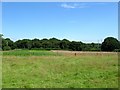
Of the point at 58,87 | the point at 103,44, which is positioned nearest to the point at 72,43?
the point at 103,44

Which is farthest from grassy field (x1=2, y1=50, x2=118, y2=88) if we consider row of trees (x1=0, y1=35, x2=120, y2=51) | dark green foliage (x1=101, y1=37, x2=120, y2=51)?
row of trees (x1=0, y1=35, x2=120, y2=51)

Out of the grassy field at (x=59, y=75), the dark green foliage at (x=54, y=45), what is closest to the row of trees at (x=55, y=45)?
the dark green foliage at (x=54, y=45)

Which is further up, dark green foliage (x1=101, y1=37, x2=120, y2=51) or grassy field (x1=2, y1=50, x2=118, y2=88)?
dark green foliage (x1=101, y1=37, x2=120, y2=51)

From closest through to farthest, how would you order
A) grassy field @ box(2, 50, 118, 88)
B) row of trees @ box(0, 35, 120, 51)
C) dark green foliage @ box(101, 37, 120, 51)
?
grassy field @ box(2, 50, 118, 88) → dark green foliage @ box(101, 37, 120, 51) → row of trees @ box(0, 35, 120, 51)

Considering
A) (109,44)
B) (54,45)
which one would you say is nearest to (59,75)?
(109,44)

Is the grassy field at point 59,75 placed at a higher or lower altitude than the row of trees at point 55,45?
lower

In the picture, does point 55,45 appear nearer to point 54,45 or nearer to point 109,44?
point 54,45

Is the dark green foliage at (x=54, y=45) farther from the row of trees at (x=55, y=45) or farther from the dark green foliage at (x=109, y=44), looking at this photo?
the dark green foliage at (x=109, y=44)

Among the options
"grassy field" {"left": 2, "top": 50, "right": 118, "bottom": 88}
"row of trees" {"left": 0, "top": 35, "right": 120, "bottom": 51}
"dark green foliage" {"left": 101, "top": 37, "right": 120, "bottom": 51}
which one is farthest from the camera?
"row of trees" {"left": 0, "top": 35, "right": 120, "bottom": 51}

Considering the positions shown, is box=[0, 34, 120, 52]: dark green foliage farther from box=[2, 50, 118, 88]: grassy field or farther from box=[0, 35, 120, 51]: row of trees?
box=[2, 50, 118, 88]: grassy field

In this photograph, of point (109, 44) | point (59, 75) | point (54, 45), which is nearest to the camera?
point (59, 75)

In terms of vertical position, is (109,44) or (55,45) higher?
(109,44)

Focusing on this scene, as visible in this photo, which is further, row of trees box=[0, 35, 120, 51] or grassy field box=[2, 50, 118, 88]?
row of trees box=[0, 35, 120, 51]

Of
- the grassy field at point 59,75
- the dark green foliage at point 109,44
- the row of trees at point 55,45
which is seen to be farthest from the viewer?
the row of trees at point 55,45
